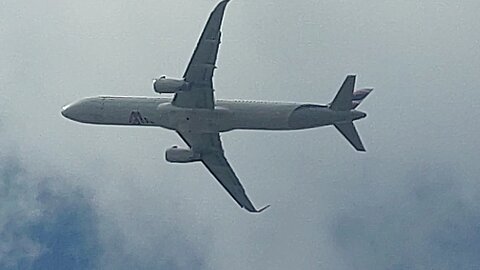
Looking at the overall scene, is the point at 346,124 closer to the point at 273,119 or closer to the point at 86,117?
the point at 273,119

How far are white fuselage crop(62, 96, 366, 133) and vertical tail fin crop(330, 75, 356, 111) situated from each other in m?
0.47

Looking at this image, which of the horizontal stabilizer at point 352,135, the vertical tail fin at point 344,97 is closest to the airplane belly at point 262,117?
the vertical tail fin at point 344,97

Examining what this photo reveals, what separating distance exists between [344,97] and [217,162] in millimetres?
19289

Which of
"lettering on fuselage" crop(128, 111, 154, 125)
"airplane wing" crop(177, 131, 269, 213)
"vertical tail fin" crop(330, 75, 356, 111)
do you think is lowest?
"airplane wing" crop(177, 131, 269, 213)

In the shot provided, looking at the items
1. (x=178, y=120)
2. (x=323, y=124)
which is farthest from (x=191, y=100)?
(x=323, y=124)

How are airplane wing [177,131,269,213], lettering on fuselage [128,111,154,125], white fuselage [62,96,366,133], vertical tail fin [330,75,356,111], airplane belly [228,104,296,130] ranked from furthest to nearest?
airplane wing [177,131,269,213]
lettering on fuselage [128,111,154,125]
airplane belly [228,104,296,130]
white fuselage [62,96,366,133]
vertical tail fin [330,75,356,111]

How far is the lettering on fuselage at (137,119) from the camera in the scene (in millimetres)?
124000

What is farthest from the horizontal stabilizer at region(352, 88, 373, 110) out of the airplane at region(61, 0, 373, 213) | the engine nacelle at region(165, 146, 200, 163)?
the engine nacelle at region(165, 146, 200, 163)

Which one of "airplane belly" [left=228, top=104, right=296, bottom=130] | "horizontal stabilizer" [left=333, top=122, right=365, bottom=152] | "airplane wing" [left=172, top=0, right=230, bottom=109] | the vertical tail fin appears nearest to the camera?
"airplane wing" [left=172, top=0, right=230, bottom=109]

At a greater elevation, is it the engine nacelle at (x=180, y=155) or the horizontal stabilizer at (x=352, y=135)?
the horizontal stabilizer at (x=352, y=135)

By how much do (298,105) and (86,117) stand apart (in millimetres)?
22725

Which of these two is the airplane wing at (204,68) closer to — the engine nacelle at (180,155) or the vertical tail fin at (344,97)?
the engine nacelle at (180,155)

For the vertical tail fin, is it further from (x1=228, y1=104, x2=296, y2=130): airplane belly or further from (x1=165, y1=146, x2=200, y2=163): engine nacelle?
(x1=165, y1=146, x2=200, y2=163): engine nacelle

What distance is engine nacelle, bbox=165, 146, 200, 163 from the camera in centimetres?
12625
